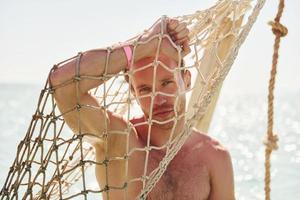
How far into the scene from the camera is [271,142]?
7.01 feet

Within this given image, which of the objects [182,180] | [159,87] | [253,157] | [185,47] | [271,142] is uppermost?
[253,157]

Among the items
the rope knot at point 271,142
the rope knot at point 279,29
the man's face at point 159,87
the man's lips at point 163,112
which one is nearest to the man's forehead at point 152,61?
the man's face at point 159,87

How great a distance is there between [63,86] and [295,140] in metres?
19.4

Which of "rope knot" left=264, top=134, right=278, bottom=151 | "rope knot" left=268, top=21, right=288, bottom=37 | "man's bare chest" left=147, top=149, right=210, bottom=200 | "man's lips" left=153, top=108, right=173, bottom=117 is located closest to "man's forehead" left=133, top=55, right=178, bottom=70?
"man's lips" left=153, top=108, right=173, bottom=117

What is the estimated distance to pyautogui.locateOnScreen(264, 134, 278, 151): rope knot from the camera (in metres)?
2.13

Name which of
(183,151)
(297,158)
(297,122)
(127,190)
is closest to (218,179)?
(183,151)

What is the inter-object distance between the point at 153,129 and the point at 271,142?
1.51 ft

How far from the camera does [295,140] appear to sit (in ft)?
66.3

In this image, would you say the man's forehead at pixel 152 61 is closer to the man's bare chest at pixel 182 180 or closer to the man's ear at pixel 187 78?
the man's ear at pixel 187 78

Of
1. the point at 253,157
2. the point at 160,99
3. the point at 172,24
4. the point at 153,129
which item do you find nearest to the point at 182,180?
the point at 153,129

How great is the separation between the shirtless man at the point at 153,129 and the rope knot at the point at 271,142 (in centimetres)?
17

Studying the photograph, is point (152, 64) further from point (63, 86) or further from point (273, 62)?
point (273, 62)

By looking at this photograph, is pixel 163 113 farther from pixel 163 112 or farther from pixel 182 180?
pixel 182 180

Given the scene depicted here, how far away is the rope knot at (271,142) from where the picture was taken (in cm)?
213
